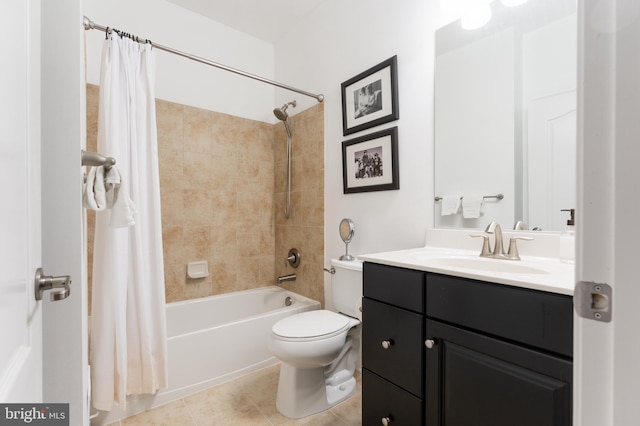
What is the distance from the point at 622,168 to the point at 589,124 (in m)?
0.07

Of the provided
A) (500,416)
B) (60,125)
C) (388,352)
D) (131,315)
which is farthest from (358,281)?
(60,125)

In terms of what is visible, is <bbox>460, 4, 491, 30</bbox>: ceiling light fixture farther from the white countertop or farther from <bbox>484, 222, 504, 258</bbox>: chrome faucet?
the white countertop

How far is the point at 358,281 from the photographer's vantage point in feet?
5.46

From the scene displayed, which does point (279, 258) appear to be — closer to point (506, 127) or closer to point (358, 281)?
point (358, 281)

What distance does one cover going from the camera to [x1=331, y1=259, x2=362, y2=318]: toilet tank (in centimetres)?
166

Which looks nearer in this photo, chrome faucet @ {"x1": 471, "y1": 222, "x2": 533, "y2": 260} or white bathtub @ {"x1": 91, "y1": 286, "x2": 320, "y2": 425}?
chrome faucet @ {"x1": 471, "y1": 222, "x2": 533, "y2": 260}

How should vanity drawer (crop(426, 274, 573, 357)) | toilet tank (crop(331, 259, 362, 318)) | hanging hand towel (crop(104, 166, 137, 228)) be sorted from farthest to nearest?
toilet tank (crop(331, 259, 362, 318)) → hanging hand towel (crop(104, 166, 137, 228)) → vanity drawer (crop(426, 274, 573, 357))

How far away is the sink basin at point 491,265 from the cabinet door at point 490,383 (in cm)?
26

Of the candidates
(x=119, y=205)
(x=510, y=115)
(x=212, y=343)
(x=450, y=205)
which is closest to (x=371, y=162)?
(x=450, y=205)

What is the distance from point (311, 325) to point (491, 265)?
3.00 feet

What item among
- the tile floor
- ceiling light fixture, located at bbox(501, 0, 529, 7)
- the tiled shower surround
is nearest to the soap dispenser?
ceiling light fixture, located at bbox(501, 0, 529, 7)

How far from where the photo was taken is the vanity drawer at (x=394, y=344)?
102 centimetres

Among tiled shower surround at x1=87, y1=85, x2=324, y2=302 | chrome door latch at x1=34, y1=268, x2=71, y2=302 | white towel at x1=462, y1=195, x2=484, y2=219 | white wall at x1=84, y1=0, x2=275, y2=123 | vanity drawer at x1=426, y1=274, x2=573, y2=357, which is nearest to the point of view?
chrome door latch at x1=34, y1=268, x2=71, y2=302

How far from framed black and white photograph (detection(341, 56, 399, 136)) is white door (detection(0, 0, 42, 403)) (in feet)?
4.88
